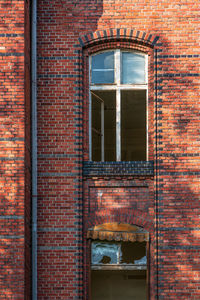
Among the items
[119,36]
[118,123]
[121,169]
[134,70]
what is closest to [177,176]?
[121,169]

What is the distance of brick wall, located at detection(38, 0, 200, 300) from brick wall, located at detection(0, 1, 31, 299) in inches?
20.0

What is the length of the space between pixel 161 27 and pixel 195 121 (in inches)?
82.8

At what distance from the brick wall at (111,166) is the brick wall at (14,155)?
0.51 meters

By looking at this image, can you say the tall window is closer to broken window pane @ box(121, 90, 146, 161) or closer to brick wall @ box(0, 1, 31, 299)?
broken window pane @ box(121, 90, 146, 161)

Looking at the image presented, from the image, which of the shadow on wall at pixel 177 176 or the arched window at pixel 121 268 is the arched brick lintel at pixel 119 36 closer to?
the shadow on wall at pixel 177 176

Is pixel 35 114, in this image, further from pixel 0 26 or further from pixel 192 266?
pixel 192 266

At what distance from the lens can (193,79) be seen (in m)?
7.10

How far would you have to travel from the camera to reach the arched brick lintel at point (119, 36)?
7215 mm

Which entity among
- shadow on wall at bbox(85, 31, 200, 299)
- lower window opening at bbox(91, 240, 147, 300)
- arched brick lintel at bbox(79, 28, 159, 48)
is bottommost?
lower window opening at bbox(91, 240, 147, 300)

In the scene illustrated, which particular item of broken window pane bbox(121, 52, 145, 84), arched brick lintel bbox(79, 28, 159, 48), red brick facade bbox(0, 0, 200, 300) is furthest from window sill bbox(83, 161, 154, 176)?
arched brick lintel bbox(79, 28, 159, 48)

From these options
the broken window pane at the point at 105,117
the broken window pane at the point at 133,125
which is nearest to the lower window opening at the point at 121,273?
the broken window pane at the point at 133,125

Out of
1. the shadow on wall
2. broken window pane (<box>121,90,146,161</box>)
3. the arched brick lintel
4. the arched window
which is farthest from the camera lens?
broken window pane (<box>121,90,146,161</box>)

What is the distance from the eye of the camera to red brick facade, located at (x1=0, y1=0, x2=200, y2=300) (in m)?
6.68

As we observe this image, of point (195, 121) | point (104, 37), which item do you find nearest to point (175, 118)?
point (195, 121)
